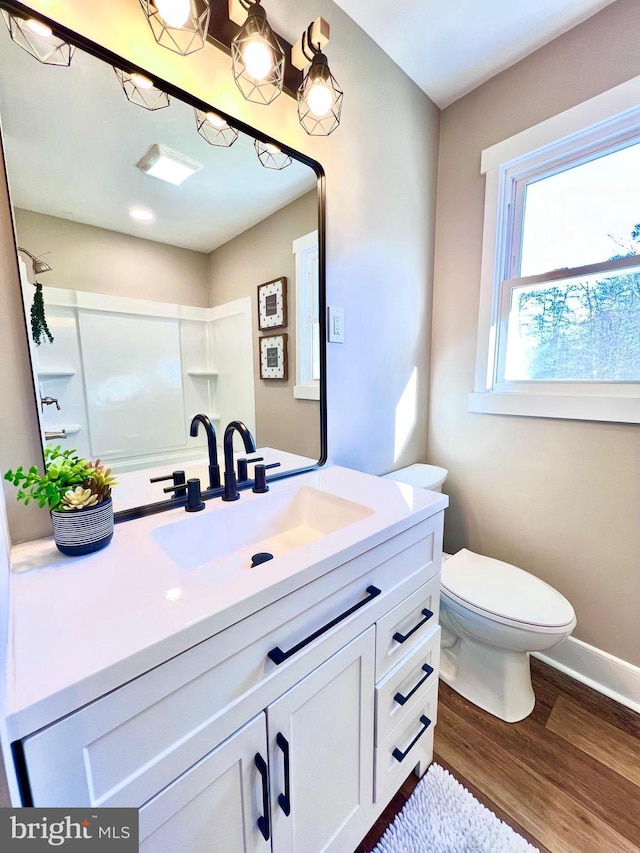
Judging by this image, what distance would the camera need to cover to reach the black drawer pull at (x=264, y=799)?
24.0 inches

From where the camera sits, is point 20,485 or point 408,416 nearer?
point 20,485

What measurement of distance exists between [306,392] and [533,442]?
102cm

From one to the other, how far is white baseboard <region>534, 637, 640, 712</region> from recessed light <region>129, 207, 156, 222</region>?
2151 millimetres

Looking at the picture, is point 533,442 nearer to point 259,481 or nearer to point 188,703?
point 259,481

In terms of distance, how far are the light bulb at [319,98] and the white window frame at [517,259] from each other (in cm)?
85

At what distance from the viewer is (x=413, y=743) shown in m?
1.00

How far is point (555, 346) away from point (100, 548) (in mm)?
1741

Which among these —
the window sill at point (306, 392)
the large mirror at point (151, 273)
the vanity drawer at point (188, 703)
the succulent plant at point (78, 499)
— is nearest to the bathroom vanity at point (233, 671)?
the vanity drawer at point (188, 703)

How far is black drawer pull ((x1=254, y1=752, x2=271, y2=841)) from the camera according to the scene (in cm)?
61

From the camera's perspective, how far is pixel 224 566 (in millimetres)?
866

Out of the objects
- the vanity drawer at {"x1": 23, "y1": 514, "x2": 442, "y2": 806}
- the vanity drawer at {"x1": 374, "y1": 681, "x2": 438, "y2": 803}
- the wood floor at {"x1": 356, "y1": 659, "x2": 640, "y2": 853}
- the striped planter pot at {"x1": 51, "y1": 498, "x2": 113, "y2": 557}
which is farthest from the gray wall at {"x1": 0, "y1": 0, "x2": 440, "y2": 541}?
the wood floor at {"x1": 356, "y1": 659, "x2": 640, "y2": 853}

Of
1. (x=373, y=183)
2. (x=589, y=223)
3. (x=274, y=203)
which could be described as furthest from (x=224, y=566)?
(x=589, y=223)

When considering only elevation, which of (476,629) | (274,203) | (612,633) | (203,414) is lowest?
(612,633)

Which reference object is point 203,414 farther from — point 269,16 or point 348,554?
point 269,16
